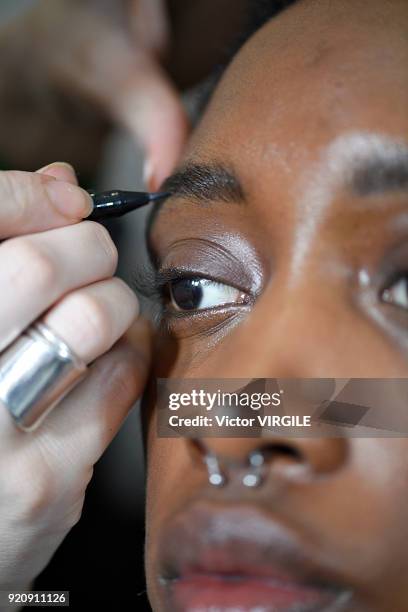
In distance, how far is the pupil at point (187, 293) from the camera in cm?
85

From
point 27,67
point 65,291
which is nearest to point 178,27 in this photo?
point 27,67

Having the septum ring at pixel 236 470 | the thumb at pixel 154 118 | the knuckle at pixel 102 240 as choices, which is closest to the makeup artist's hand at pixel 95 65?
the thumb at pixel 154 118

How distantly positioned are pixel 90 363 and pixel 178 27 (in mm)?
859

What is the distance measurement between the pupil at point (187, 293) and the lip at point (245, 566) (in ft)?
0.92

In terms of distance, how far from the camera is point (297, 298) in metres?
0.68

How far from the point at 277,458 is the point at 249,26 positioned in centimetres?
69

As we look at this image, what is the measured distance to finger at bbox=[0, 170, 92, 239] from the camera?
719mm

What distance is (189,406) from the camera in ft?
2.43

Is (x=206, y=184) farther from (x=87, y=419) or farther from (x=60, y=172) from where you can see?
(x=87, y=419)

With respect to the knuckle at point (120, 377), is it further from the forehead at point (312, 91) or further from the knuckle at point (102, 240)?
the forehead at point (312, 91)

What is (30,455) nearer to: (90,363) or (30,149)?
(90,363)

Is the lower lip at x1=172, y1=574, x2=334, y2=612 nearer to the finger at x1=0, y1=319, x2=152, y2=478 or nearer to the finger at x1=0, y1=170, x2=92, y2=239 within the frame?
the finger at x1=0, y1=319, x2=152, y2=478

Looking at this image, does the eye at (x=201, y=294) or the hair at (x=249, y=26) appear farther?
the hair at (x=249, y=26)

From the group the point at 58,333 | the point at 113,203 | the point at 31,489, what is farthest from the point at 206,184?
the point at 31,489
